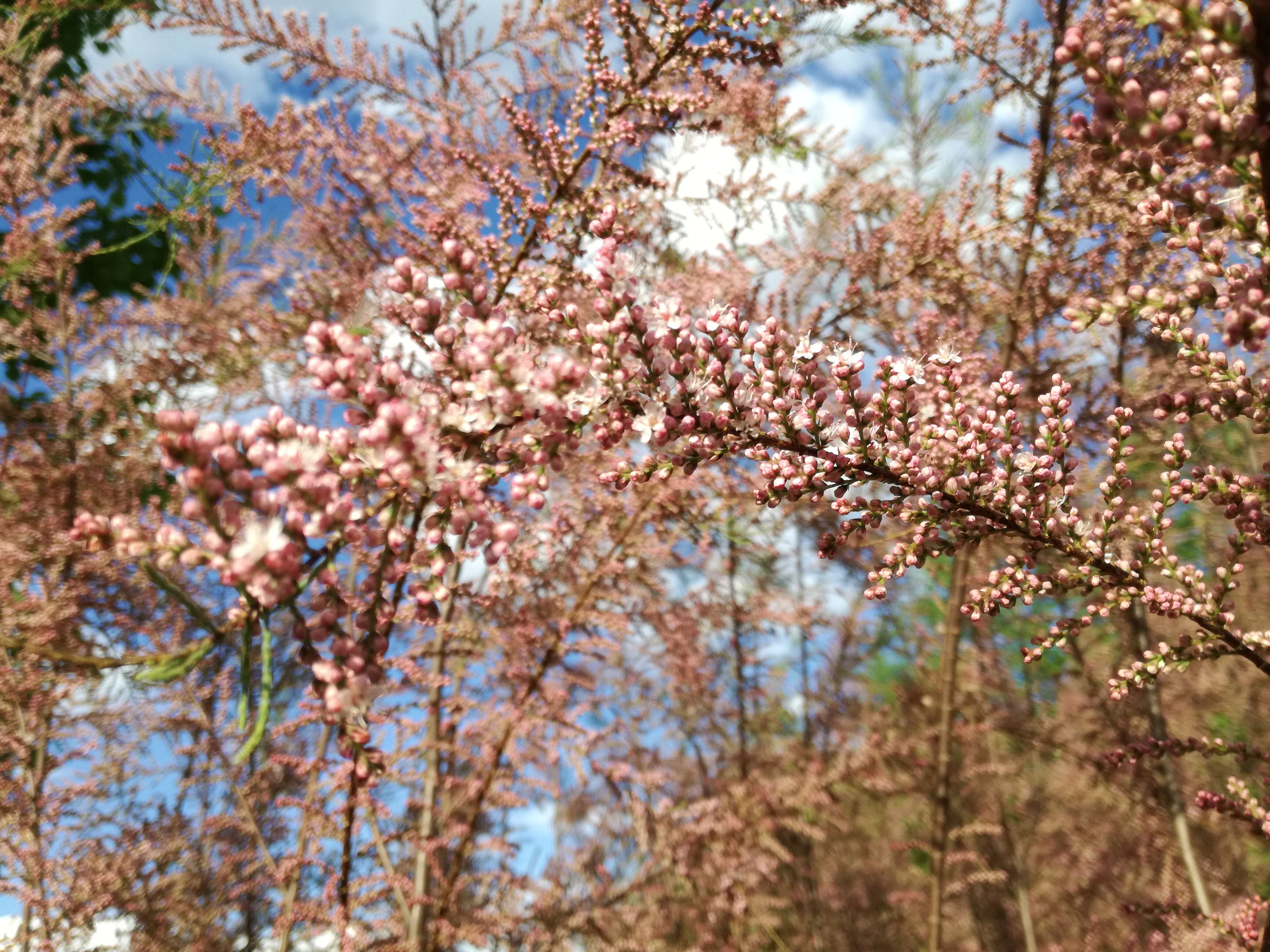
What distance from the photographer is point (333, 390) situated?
3.00ft

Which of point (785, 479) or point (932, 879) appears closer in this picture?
point (785, 479)

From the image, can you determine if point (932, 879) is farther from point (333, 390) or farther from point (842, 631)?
point (842, 631)

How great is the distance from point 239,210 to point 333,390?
3836 mm

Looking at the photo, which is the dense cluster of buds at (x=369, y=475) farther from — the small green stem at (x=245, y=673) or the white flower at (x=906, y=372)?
the white flower at (x=906, y=372)

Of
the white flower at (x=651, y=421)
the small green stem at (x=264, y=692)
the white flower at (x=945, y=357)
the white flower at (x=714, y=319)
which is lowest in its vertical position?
the small green stem at (x=264, y=692)

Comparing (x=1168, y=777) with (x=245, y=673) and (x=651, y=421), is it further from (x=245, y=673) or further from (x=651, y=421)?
(x=245, y=673)

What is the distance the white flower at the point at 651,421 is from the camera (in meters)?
1.06

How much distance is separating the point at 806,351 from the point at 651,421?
0.25m

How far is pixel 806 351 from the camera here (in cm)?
107

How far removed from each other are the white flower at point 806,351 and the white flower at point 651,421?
0.72ft

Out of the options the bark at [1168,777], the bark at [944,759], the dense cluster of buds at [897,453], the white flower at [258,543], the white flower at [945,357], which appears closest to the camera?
the white flower at [258,543]

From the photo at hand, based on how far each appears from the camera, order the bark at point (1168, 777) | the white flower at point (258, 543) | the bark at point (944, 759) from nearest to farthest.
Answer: the white flower at point (258, 543)
the bark at point (944, 759)
the bark at point (1168, 777)

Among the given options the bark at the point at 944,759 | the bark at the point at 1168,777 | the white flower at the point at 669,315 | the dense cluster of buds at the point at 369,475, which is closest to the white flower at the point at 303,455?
the dense cluster of buds at the point at 369,475

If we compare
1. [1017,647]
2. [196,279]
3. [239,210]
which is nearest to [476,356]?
[239,210]
